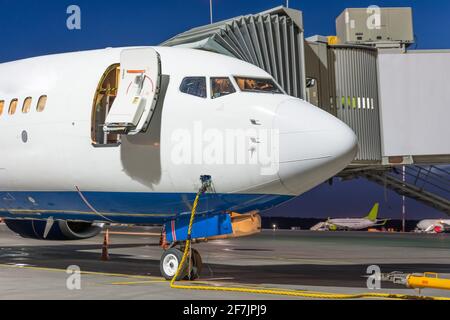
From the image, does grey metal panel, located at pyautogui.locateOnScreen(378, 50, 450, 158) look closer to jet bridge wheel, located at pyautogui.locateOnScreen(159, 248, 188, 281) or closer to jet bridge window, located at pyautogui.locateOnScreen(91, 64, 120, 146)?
jet bridge window, located at pyautogui.locateOnScreen(91, 64, 120, 146)

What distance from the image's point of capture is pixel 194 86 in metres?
Result: 13.8

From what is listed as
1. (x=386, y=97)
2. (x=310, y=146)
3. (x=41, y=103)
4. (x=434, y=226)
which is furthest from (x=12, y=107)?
(x=434, y=226)

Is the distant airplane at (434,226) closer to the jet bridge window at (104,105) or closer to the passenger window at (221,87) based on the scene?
the jet bridge window at (104,105)

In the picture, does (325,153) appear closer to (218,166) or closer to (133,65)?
(218,166)

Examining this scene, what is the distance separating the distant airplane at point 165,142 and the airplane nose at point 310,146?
0.8 inches

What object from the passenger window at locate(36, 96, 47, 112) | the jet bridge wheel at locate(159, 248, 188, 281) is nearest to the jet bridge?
the passenger window at locate(36, 96, 47, 112)

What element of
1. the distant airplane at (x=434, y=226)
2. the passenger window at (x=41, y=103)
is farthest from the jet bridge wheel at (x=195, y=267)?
the distant airplane at (x=434, y=226)

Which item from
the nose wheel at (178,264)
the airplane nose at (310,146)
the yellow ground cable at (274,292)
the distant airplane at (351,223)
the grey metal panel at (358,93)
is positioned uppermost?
the grey metal panel at (358,93)

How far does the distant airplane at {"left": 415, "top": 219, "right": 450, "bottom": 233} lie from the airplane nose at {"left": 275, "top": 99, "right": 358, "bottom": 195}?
68256mm

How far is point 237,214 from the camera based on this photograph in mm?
14320

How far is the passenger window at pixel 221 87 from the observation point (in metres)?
13.6

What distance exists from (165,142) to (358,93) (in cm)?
1887

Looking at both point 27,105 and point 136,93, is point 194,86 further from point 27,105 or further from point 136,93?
point 27,105
